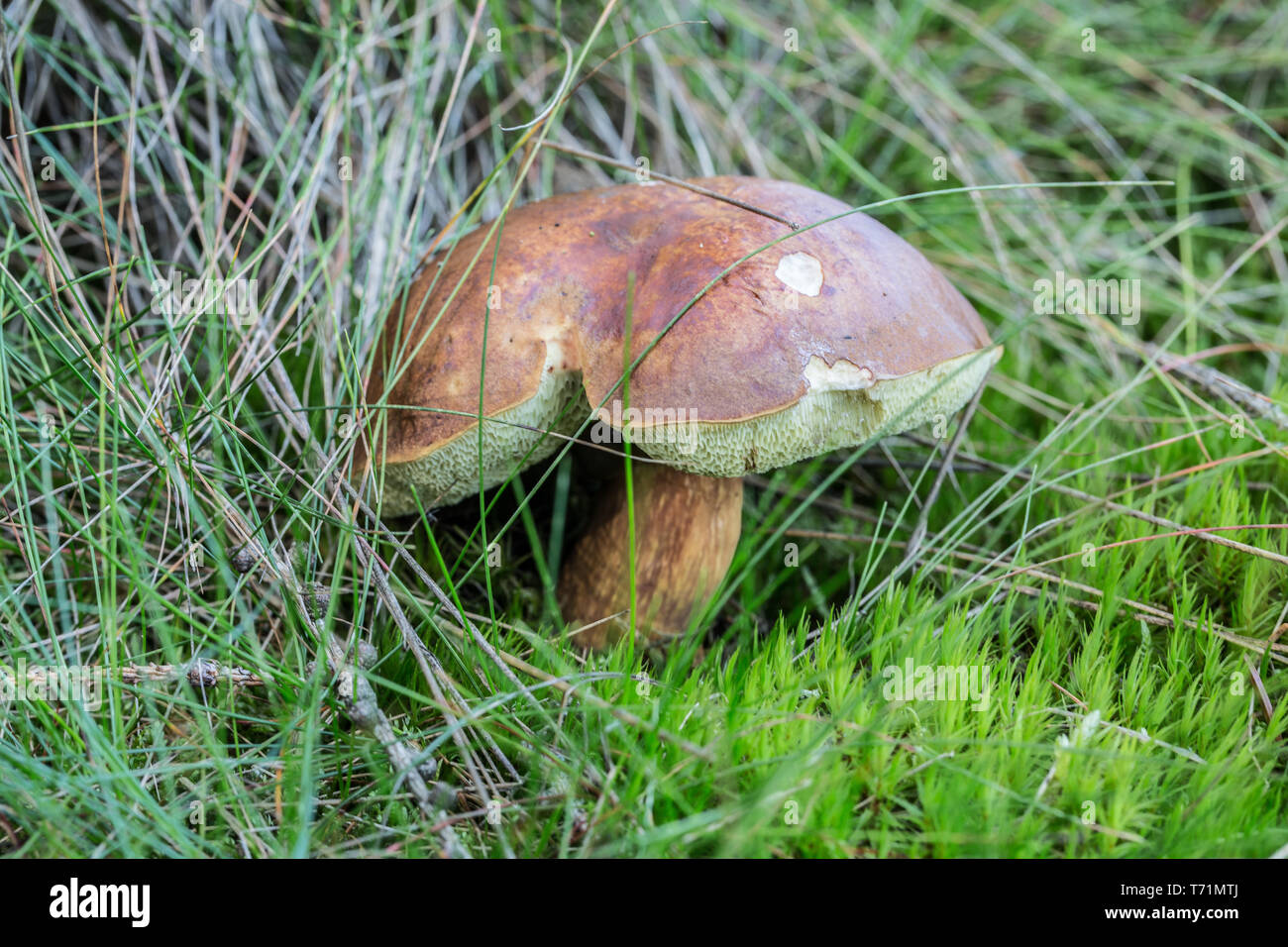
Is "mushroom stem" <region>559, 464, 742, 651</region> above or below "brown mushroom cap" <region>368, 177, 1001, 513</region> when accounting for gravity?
below

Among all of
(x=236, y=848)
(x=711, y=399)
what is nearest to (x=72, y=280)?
(x=236, y=848)

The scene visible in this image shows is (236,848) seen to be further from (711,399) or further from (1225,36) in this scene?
(1225,36)

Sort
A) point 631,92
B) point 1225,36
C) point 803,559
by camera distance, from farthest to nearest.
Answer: point 1225,36 → point 631,92 → point 803,559

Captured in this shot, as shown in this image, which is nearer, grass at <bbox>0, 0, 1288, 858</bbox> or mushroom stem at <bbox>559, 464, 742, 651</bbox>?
grass at <bbox>0, 0, 1288, 858</bbox>

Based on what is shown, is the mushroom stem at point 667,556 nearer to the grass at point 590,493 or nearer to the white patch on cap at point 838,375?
the grass at point 590,493

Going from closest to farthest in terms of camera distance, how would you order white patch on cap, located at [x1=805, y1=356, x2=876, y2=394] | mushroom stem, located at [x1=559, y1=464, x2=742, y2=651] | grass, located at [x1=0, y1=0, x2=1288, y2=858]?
grass, located at [x1=0, y1=0, x2=1288, y2=858] → white patch on cap, located at [x1=805, y1=356, x2=876, y2=394] → mushroom stem, located at [x1=559, y1=464, x2=742, y2=651]

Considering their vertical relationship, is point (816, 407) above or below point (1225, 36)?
below

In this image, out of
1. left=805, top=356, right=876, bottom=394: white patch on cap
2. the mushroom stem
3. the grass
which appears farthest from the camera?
the mushroom stem

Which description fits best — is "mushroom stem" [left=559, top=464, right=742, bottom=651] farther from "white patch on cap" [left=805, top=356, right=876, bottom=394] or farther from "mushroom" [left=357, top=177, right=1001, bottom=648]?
"white patch on cap" [left=805, top=356, right=876, bottom=394]

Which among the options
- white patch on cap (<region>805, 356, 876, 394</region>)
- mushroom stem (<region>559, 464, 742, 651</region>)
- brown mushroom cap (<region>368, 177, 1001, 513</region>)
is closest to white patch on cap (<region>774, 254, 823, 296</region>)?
brown mushroom cap (<region>368, 177, 1001, 513</region>)
